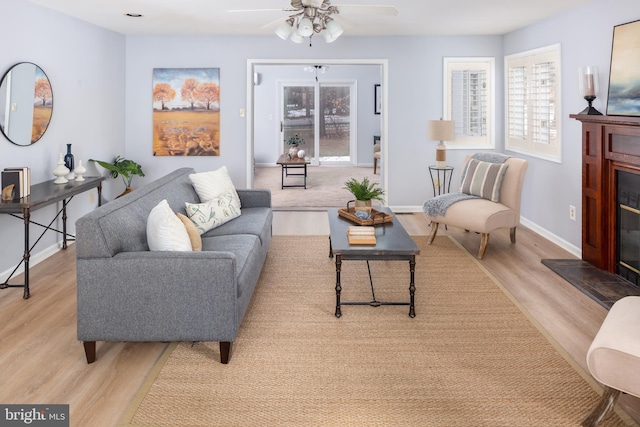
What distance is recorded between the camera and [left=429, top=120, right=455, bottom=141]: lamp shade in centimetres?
650

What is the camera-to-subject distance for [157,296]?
9.09ft

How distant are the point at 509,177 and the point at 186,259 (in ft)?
11.7

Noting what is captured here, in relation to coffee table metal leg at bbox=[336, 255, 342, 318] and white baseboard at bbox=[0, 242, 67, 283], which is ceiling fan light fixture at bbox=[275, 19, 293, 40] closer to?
coffee table metal leg at bbox=[336, 255, 342, 318]

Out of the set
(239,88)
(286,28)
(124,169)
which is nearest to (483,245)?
(286,28)

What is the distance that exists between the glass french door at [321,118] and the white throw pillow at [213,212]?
800 centimetres

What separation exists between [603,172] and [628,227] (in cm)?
53

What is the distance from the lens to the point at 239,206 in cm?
484

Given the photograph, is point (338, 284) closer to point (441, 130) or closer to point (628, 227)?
point (628, 227)

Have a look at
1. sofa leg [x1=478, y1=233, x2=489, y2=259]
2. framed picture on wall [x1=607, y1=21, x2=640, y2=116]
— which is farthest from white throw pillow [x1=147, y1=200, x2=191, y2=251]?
framed picture on wall [x1=607, y1=21, x2=640, y2=116]

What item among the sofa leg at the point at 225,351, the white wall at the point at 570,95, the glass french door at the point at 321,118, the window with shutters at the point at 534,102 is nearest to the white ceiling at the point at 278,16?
the white wall at the point at 570,95

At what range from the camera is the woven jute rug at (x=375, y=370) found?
2355 millimetres

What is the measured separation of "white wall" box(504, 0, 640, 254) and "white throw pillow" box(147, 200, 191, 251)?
3.71 metres

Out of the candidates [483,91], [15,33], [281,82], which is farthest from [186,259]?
[281,82]

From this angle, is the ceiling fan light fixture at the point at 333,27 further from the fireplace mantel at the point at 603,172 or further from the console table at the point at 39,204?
the console table at the point at 39,204
